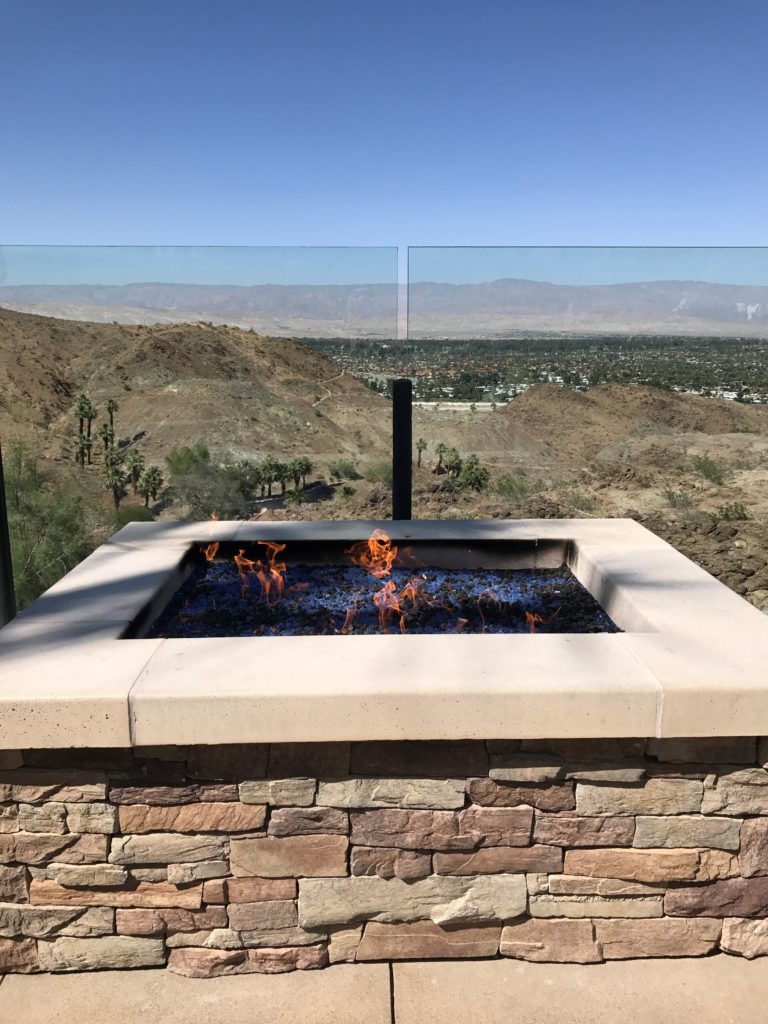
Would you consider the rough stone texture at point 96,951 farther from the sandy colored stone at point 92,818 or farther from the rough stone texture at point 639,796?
the rough stone texture at point 639,796

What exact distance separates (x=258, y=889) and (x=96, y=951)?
0.52 metres

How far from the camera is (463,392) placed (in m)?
6.31

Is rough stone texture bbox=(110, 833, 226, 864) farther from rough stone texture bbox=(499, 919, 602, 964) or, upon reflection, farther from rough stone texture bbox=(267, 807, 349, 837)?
rough stone texture bbox=(499, 919, 602, 964)

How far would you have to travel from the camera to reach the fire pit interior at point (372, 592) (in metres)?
3.23


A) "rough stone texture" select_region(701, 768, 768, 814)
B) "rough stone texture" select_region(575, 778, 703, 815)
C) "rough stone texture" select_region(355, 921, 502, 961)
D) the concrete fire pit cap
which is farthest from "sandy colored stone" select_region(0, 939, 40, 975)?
"rough stone texture" select_region(701, 768, 768, 814)

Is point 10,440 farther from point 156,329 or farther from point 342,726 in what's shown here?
point 342,726

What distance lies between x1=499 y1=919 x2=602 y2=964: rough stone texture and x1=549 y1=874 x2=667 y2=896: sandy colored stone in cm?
10

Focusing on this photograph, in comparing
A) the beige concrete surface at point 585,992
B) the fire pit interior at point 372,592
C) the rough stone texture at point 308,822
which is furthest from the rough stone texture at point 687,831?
the fire pit interior at point 372,592

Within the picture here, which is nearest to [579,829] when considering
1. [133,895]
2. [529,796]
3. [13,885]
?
[529,796]

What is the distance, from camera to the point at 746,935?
2.36 meters

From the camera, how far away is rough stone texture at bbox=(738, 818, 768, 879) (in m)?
2.29

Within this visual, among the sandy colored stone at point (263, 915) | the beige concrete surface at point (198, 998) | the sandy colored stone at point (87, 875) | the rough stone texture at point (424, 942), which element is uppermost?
the sandy colored stone at point (87, 875)

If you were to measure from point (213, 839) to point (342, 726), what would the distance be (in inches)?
20.2

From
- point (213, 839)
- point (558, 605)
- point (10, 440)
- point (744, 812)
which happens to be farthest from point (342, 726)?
point (10, 440)
